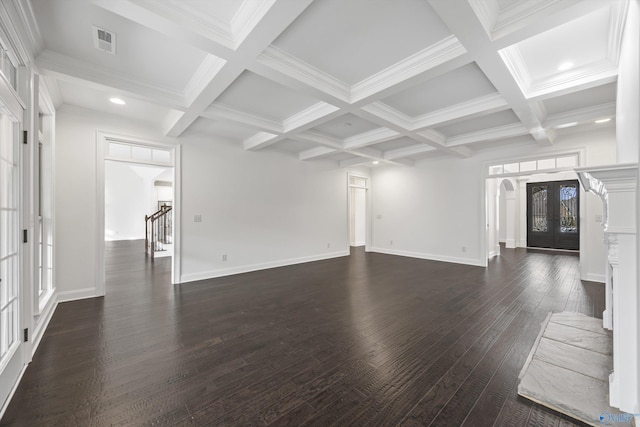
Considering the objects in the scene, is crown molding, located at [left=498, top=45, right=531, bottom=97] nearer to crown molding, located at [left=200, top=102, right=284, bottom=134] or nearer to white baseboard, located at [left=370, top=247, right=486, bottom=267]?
crown molding, located at [left=200, top=102, right=284, bottom=134]

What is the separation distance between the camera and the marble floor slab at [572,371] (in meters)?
1.59

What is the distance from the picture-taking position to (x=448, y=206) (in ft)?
21.0

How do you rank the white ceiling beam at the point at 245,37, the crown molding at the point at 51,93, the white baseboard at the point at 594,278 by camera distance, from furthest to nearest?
the white baseboard at the point at 594,278, the crown molding at the point at 51,93, the white ceiling beam at the point at 245,37

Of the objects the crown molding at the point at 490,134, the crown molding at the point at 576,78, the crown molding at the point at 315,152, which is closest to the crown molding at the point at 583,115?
the crown molding at the point at 490,134

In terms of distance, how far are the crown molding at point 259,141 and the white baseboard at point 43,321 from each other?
3.63 meters

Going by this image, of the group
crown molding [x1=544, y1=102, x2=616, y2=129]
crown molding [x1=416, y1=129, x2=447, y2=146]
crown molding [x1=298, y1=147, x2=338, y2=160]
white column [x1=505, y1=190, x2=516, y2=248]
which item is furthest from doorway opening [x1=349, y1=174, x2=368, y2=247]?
crown molding [x1=544, y1=102, x2=616, y2=129]

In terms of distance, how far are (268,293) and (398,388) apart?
2518mm

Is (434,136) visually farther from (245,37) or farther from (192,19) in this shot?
(192,19)

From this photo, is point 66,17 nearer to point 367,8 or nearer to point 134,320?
point 367,8

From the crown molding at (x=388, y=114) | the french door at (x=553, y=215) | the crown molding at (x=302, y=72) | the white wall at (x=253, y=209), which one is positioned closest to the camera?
the crown molding at (x=302, y=72)

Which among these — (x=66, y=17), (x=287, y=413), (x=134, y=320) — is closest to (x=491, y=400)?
(x=287, y=413)

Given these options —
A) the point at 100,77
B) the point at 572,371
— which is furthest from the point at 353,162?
the point at 572,371

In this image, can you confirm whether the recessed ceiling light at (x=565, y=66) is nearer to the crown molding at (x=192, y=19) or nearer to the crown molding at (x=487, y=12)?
the crown molding at (x=487, y=12)

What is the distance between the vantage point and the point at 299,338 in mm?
2527
